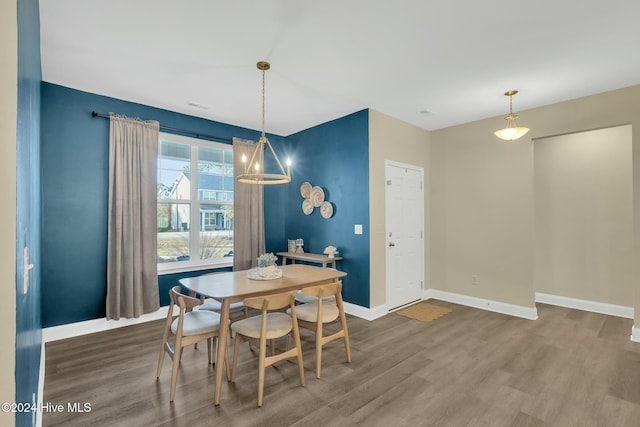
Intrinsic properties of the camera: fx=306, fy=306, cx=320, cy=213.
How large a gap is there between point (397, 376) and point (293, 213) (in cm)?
334

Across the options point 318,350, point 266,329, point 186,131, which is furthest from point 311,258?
point 186,131

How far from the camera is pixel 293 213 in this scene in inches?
216

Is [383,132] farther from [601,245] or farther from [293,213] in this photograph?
[601,245]

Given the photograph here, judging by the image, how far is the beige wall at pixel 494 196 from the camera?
371 cm

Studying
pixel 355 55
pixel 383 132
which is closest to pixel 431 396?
pixel 355 55

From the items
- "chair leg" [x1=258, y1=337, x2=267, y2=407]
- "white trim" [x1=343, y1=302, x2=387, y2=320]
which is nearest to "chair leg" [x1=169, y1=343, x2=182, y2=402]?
"chair leg" [x1=258, y1=337, x2=267, y2=407]

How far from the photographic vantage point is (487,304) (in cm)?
461

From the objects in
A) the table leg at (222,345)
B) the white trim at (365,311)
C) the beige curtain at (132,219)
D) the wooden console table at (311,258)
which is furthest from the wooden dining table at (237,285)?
the beige curtain at (132,219)

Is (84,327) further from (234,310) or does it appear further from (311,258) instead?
(311,258)

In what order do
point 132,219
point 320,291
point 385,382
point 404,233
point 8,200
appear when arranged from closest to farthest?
point 8,200
point 385,382
point 320,291
point 132,219
point 404,233

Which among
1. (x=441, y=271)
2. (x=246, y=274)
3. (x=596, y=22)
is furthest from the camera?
(x=441, y=271)

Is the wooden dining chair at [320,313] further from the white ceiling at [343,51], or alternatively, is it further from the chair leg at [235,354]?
the white ceiling at [343,51]

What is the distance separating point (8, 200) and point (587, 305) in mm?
6282

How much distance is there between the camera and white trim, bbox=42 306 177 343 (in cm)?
343
